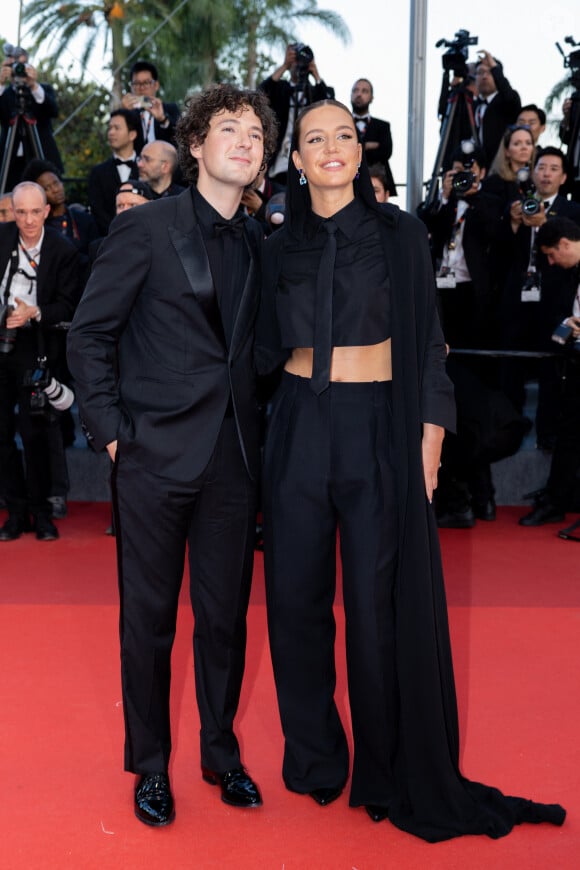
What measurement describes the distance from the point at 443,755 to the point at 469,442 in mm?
2802

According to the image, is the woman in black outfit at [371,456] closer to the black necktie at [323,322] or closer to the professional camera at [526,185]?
the black necktie at [323,322]

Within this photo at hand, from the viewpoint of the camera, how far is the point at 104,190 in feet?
22.2

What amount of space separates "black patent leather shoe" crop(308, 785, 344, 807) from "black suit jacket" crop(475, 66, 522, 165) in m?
5.11

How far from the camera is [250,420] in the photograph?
8.30 feet

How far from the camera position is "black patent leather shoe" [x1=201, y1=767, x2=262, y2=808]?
8.46 ft

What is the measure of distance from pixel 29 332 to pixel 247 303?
10.3 ft

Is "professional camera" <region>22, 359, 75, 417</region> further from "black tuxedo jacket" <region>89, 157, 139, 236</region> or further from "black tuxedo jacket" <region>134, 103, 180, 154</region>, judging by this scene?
"black tuxedo jacket" <region>134, 103, 180, 154</region>

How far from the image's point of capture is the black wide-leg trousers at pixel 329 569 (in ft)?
8.15

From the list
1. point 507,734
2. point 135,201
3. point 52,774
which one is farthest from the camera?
point 135,201

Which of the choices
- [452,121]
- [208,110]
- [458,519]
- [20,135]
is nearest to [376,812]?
[208,110]

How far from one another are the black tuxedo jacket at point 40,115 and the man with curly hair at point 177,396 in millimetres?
5425

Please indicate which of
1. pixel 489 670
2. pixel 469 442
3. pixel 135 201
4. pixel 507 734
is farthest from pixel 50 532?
pixel 507 734

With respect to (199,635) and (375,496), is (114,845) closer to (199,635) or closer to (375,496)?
(199,635)

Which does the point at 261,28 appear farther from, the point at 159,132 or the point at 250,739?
the point at 250,739
